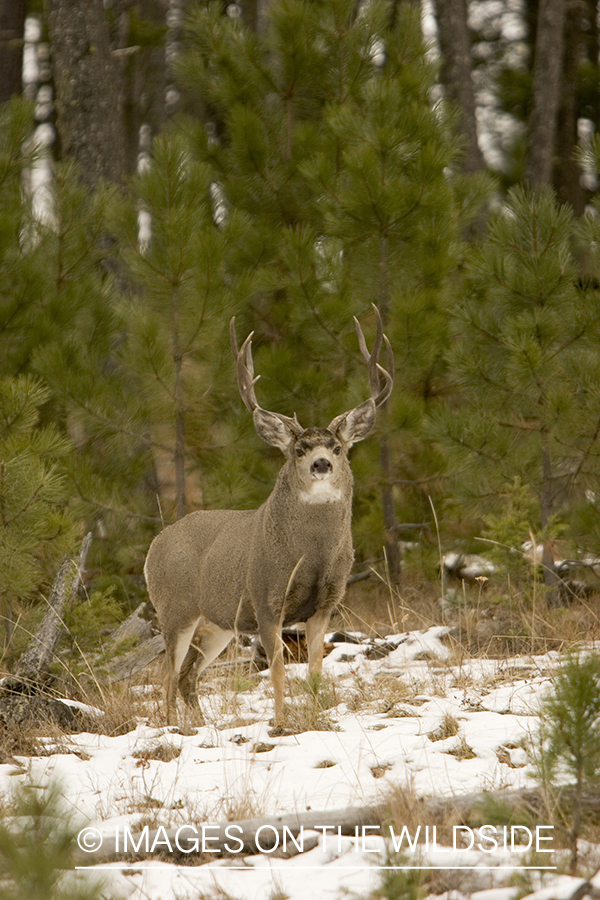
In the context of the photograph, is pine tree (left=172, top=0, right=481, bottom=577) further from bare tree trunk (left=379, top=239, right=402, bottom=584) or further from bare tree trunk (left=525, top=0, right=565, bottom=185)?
bare tree trunk (left=525, top=0, right=565, bottom=185)

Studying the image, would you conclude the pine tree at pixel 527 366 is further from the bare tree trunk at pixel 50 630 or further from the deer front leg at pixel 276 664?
the bare tree trunk at pixel 50 630

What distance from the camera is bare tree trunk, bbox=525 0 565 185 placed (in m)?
14.6

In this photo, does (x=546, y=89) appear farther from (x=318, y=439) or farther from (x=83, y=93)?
(x=318, y=439)

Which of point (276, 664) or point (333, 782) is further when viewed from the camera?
point (276, 664)

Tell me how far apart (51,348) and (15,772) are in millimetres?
4409

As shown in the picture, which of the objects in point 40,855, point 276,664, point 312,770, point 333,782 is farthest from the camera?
point 276,664

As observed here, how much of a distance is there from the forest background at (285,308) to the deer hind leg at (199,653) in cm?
60

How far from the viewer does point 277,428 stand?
6129mm

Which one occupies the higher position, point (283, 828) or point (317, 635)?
point (283, 828)

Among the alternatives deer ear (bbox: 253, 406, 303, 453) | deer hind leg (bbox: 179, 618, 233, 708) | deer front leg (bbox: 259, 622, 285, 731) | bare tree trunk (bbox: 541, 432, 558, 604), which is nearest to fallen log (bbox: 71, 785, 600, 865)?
deer front leg (bbox: 259, 622, 285, 731)

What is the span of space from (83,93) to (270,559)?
22.2 feet

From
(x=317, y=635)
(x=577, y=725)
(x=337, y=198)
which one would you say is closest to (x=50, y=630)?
(x=317, y=635)

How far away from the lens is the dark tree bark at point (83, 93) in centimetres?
1062

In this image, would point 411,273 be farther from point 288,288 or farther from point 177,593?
point 177,593
